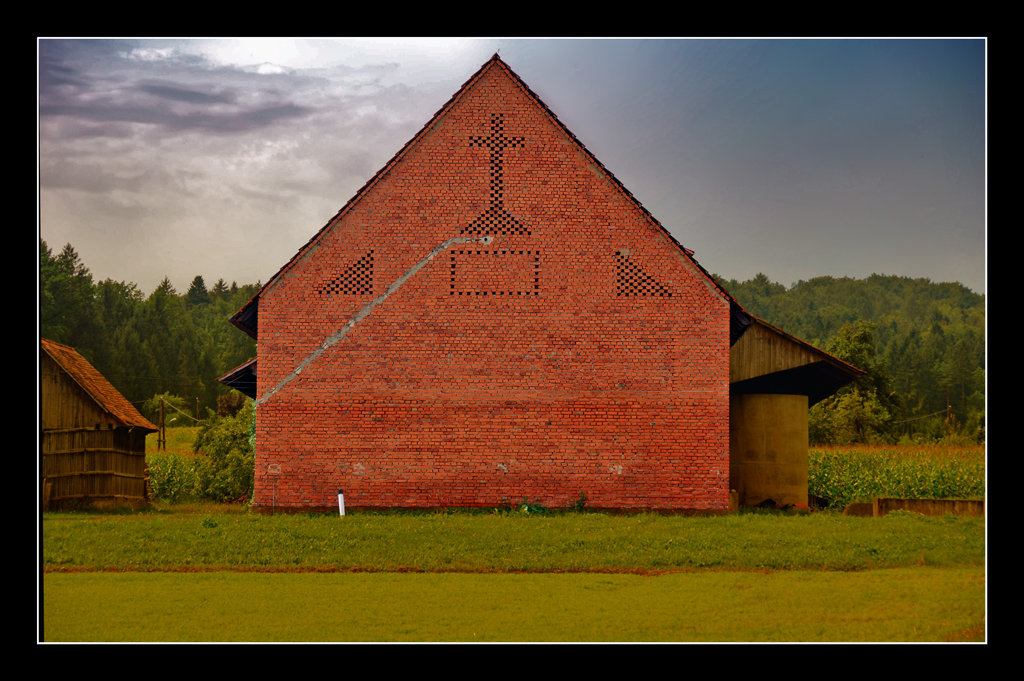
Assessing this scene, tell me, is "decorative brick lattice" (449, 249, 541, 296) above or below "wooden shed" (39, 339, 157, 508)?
above

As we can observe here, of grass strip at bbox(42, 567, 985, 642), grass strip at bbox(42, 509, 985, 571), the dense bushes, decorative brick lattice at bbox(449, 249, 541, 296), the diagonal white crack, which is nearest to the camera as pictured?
grass strip at bbox(42, 567, 985, 642)

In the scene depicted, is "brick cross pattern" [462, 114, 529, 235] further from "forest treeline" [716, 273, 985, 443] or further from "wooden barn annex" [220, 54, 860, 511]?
"forest treeline" [716, 273, 985, 443]

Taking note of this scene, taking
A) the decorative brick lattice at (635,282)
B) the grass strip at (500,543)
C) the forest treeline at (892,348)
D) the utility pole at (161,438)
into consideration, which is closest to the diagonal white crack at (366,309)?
the decorative brick lattice at (635,282)

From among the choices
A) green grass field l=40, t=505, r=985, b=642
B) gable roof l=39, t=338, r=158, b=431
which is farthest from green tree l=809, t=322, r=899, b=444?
gable roof l=39, t=338, r=158, b=431

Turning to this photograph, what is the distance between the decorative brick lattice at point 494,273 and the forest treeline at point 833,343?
37.1 feet

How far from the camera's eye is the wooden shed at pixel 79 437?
72.0ft

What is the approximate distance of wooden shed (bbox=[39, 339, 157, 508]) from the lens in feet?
72.0

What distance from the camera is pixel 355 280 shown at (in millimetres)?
19281

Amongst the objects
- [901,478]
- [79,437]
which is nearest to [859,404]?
[901,478]

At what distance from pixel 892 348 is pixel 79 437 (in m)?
60.6

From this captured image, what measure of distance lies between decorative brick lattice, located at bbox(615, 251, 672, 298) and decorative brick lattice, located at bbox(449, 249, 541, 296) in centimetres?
175

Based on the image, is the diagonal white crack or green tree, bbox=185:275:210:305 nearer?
the diagonal white crack

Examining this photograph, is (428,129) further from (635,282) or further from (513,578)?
(513,578)

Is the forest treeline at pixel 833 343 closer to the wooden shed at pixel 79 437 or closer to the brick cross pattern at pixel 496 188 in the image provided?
the wooden shed at pixel 79 437
